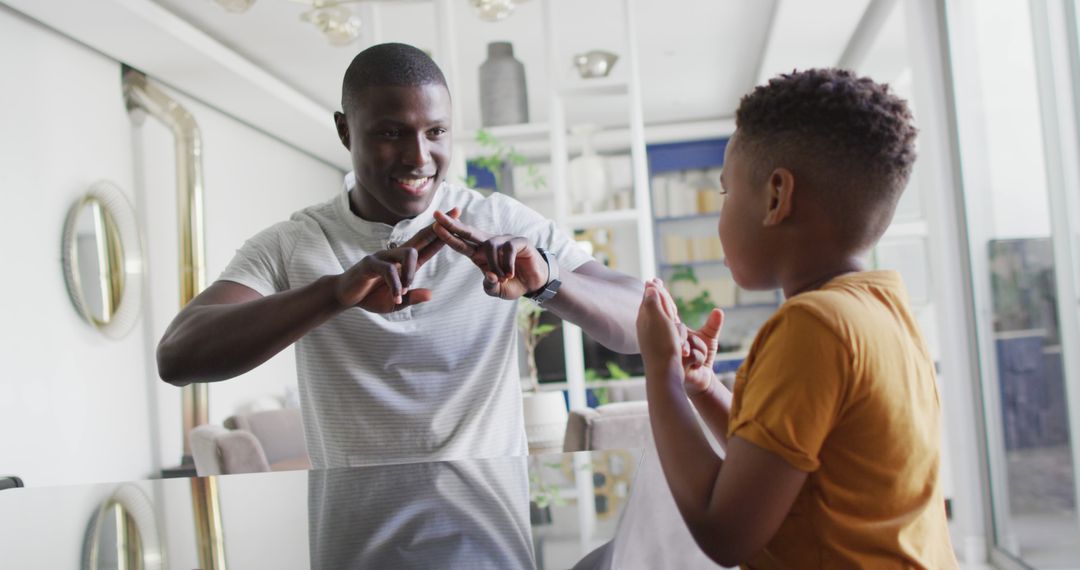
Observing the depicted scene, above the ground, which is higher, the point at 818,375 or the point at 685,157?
the point at 685,157

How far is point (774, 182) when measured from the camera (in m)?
0.85

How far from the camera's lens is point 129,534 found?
0.94 m

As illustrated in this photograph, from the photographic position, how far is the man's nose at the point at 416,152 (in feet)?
4.45

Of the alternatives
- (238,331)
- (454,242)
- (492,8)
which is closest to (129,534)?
(238,331)

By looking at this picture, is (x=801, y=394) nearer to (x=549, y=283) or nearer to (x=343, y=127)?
(x=549, y=283)

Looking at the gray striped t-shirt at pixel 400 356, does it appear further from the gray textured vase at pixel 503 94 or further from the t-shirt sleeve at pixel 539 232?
the gray textured vase at pixel 503 94

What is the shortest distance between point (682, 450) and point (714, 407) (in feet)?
0.66

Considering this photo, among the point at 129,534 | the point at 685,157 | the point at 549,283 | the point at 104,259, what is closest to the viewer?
the point at 129,534

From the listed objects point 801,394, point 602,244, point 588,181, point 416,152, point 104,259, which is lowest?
point 801,394

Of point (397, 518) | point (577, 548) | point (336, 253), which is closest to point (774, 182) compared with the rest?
point (577, 548)

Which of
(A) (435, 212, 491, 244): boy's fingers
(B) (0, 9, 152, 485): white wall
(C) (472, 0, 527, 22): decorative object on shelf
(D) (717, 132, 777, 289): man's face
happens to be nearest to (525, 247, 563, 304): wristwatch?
(A) (435, 212, 491, 244): boy's fingers

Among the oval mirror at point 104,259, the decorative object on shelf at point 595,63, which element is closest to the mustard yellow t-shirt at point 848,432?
the decorative object on shelf at point 595,63

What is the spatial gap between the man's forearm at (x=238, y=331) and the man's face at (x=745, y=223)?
0.56m

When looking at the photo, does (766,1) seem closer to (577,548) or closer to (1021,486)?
(1021,486)
